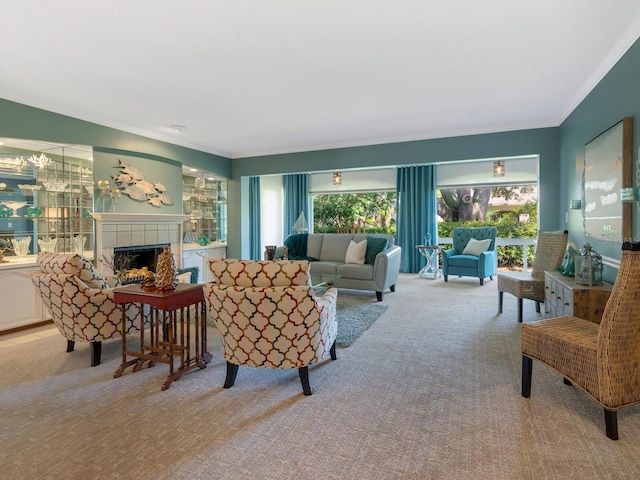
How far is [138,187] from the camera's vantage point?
213 inches

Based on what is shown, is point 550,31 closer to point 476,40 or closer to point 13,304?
point 476,40

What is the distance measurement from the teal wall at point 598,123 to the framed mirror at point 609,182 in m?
0.05

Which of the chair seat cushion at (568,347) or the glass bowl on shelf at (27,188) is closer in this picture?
the chair seat cushion at (568,347)

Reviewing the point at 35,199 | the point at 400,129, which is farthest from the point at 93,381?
the point at 400,129

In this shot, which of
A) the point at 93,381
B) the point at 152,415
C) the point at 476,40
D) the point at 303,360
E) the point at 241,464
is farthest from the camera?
the point at 476,40

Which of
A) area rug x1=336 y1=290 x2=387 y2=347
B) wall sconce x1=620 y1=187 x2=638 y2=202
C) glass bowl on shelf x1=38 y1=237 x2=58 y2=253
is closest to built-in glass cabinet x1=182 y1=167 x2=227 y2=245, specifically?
glass bowl on shelf x1=38 y1=237 x2=58 y2=253

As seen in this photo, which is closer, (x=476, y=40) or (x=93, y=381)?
(x=93, y=381)

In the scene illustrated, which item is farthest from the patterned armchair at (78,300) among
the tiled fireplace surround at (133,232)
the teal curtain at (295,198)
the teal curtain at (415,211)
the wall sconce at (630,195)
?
the teal curtain at (295,198)

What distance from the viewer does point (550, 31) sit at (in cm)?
270

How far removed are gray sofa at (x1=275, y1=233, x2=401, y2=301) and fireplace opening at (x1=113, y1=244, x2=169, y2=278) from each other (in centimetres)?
185

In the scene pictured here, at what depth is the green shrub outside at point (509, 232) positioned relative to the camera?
7.36m

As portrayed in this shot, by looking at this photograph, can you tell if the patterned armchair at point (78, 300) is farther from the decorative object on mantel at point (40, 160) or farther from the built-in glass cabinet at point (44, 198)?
the decorative object on mantel at point (40, 160)

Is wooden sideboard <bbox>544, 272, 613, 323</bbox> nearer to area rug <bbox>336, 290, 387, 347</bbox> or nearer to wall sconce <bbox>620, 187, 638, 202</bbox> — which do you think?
wall sconce <bbox>620, 187, 638, 202</bbox>

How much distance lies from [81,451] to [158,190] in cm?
455
